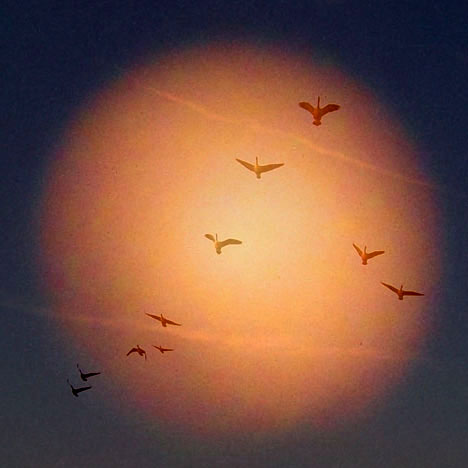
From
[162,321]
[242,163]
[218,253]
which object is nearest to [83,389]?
[162,321]

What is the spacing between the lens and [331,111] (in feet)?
224

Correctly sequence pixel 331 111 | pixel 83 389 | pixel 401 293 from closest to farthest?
pixel 331 111 < pixel 401 293 < pixel 83 389

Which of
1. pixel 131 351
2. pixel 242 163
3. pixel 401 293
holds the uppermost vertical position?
pixel 242 163

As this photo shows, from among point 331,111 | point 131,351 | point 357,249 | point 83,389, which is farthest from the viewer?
point 83,389

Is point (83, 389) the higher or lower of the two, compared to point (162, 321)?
lower

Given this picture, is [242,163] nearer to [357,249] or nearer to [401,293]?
[357,249]

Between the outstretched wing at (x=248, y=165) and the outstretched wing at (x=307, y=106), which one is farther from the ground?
the outstretched wing at (x=307, y=106)

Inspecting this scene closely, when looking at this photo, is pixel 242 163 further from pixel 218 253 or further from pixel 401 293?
pixel 401 293

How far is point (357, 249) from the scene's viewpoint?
76.9m

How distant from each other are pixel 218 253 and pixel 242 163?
510 inches

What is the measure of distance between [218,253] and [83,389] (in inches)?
1423

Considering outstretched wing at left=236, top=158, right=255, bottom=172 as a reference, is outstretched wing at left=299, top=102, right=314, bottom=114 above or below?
above

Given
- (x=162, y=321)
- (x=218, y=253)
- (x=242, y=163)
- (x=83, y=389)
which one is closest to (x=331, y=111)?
(x=242, y=163)

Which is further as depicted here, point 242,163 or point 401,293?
point 401,293
